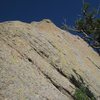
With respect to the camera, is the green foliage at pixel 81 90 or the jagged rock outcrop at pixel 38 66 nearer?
the jagged rock outcrop at pixel 38 66

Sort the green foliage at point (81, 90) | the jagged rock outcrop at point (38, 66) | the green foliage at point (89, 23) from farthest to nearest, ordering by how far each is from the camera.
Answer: the green foliage at point (89, 23)
the green foliage at point (81, 90)
the jagged rock outcrop at point (38, 66)

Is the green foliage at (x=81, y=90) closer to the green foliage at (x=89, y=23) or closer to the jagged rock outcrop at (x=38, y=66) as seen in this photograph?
the jagged rock outcrop at (x=38, y=66)

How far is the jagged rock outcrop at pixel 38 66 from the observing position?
17641 mm

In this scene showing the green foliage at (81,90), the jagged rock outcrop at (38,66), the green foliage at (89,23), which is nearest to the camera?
the jagged rock outcrop at (38,66)

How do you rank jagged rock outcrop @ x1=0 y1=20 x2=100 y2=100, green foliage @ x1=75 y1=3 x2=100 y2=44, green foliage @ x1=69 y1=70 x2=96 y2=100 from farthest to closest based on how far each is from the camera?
1. green foliage @ x1=75 y1=3 x2=100 y2=44
2. green foliage @ x1=69 y1=70 x2=96 y2=100
3. jagged rock outcrop @ x1=0 y1=20 x2=100 y2=100

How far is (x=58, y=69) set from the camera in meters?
21.2

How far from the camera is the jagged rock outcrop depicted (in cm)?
1764

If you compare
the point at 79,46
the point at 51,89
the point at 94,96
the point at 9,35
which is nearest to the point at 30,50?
the point at 9,35

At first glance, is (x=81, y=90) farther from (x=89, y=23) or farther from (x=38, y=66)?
(x=89, y=23)

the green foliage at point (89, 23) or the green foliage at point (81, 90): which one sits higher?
the green foliage at point (89, 23)

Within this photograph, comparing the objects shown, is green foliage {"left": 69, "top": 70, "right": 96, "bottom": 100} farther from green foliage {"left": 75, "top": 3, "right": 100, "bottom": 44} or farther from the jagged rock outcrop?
green foliage {"left": 75, "top": 3, "right": 100, "bottom": 44}

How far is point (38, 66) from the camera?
2002 cm

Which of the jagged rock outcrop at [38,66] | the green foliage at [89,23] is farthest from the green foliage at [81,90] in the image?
the green foliage at [89,23]

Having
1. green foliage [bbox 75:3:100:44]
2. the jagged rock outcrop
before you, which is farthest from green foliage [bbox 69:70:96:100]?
green foliage [bbox 75:3:100:44]
